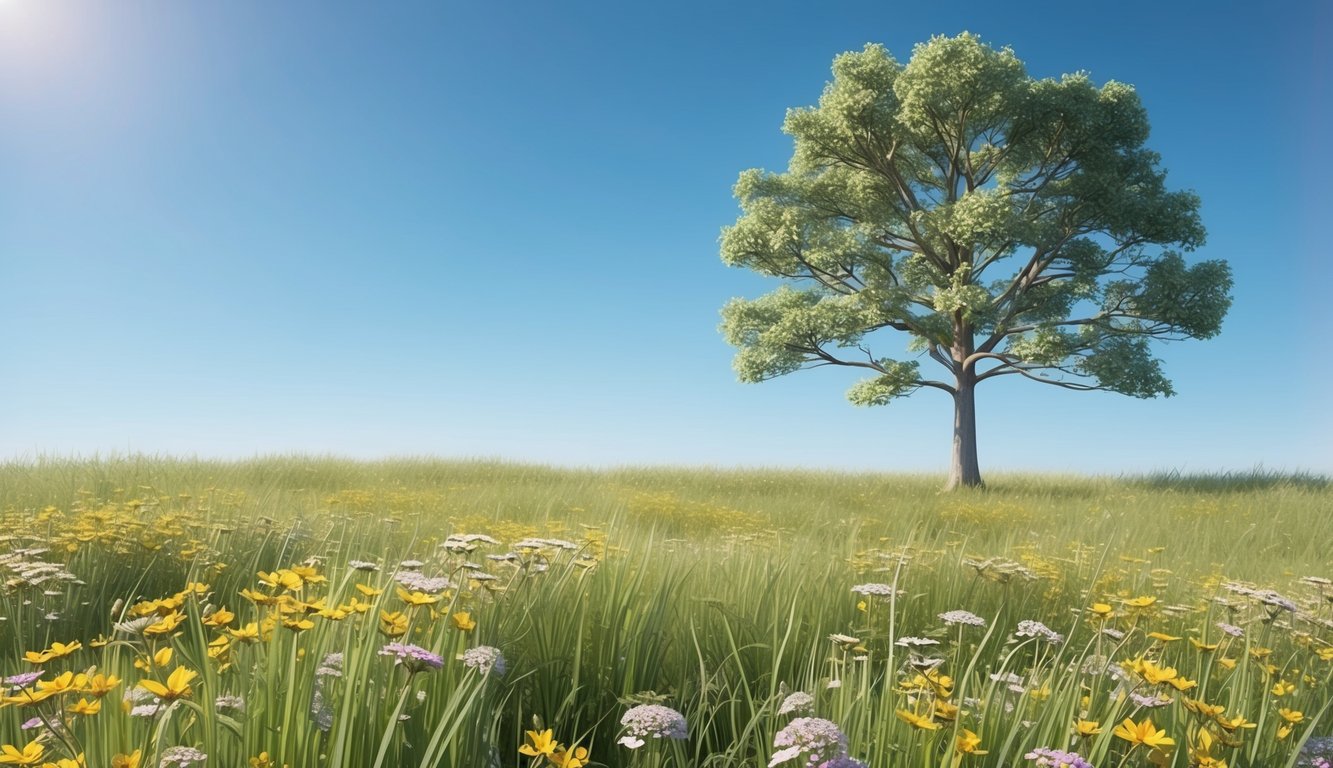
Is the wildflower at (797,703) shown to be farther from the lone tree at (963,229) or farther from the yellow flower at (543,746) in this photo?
the lone tree at (963,229)

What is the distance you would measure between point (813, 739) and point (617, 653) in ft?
4.49

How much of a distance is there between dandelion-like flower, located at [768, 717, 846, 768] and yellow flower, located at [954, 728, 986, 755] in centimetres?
30

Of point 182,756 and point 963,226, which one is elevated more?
point 963,226

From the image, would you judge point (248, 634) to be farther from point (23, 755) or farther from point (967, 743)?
point (967, 743)

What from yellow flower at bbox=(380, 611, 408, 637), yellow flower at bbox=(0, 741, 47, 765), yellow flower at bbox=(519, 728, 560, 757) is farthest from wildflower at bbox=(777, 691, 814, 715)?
yellow flower at bbox=(0, 741, 47, 765)

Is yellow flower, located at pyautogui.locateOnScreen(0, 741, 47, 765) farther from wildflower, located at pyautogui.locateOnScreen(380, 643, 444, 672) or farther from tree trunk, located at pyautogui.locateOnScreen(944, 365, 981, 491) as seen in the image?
tree trunk, located at pyautogui.locateOnScreen(944, 365, 981, 491)

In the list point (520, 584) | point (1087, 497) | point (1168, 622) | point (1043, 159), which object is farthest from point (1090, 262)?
point (520, 584)

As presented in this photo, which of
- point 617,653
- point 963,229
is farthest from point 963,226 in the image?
point 617,653

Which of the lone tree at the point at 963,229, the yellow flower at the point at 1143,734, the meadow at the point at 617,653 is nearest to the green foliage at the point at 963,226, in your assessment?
the lone tree at the point at 963,229

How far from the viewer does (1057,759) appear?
6.26 feet

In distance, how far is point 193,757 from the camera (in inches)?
66.7

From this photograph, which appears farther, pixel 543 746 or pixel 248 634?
pixel 248 634

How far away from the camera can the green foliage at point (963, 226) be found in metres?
16.9

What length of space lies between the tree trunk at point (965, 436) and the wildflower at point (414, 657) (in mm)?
16839
